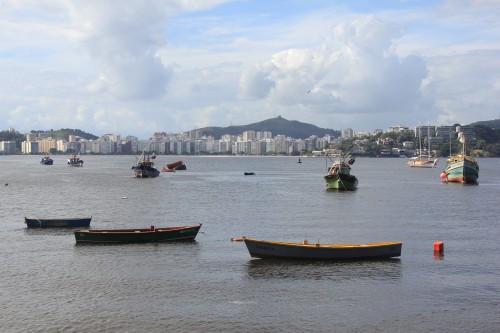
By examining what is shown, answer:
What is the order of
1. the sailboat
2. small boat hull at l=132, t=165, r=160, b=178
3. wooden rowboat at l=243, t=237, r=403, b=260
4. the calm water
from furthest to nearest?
1. small boat hull at l=132, t=165, r=160, b=178
2. the sailboat
3. wooden rowboat at l=243, t=237, r=403, b=260
4. the calm water

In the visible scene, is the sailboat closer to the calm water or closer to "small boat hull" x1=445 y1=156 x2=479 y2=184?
"small boat hull" x1=445 y1=156 x2=479 y2=184

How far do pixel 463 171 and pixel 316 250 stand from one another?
94.8m

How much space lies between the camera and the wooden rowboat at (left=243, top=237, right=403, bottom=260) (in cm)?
4388

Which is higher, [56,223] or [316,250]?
[316,250]

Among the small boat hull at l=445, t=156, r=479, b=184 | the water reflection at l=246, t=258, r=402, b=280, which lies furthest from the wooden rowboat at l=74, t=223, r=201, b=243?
the small boat hull at l=445, t=156, r=479, b=184

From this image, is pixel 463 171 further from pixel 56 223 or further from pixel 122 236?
pixel 122 236

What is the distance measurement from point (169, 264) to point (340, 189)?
7122 centimetres

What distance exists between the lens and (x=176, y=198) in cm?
9838

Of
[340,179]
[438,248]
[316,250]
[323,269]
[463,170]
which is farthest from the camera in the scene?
[463,170]

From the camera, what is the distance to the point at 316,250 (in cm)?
4384

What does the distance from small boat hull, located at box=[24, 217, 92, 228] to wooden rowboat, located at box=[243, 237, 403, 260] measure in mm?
25586

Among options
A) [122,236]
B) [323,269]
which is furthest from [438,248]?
[122,236]

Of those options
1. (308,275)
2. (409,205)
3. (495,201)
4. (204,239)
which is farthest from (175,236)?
(495,201)

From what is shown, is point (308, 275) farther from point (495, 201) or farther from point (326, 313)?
point (495, 201)
